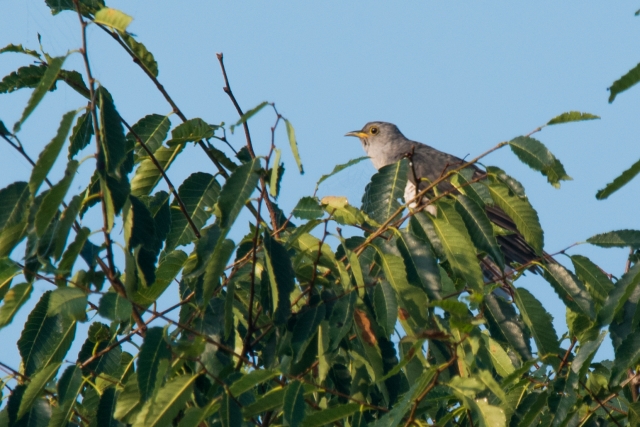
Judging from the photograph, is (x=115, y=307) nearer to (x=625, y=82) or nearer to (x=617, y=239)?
(x=625, y=82)

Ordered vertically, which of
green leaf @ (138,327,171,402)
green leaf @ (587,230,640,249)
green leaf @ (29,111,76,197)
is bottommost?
green leaf @ (138,327,171,402)

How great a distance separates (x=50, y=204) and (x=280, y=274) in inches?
30.1

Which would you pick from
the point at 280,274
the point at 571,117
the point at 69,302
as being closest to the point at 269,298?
the point at 280,274

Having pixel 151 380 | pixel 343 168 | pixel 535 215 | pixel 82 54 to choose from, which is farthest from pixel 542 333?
pixel 82 54

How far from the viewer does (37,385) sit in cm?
297

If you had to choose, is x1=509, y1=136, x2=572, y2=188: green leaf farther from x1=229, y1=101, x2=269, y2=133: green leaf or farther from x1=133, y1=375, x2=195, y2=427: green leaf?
x1=133, y1=375, x2=195, y2=427: green leaf

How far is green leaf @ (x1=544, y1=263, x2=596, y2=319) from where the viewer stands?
3.30 meters

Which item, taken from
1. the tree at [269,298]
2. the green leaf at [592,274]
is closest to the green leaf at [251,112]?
the tree at [269,298]

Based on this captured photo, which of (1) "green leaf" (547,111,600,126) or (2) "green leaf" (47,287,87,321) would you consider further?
(1) "green leaf" (547,111,600,126)

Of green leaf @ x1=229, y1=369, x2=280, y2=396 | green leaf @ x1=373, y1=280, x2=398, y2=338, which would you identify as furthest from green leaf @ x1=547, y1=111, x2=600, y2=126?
green leaf @ x1=229, y1=369, x2=280, y2=396

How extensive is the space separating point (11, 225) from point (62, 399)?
0.61m

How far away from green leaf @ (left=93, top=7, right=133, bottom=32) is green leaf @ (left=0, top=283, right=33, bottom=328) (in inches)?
38.6

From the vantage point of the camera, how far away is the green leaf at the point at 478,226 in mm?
3244

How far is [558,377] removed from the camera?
3094 millimetres
